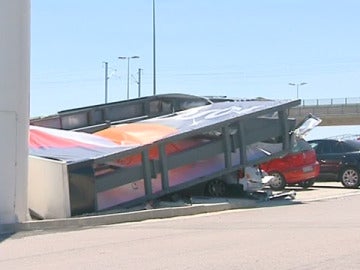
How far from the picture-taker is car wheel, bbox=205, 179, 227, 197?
17281mm

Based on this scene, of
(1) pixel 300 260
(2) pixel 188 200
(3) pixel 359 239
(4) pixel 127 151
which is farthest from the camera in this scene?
(2) pixel 188 200

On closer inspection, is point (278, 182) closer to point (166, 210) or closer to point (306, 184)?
point (306, 184)

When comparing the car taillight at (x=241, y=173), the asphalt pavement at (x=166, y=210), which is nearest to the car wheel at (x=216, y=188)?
the car taillight at (x=241, y=173)

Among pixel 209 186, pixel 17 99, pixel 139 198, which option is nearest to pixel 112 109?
pixel 209 186

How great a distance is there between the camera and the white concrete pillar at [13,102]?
11.9 meters

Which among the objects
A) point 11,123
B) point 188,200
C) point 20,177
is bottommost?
point 188,200

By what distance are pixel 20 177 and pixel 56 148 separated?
228 centimetres

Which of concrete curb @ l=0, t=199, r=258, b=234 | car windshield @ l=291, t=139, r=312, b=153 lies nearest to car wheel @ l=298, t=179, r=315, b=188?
car windshield @ l=291, t=139, r=312, b=153

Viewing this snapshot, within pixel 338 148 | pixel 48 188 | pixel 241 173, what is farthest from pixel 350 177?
pixel 48 188

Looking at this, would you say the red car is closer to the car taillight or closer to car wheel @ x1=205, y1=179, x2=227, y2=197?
the car taillight

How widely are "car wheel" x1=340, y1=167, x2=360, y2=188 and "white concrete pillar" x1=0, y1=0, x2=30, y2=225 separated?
1247cm

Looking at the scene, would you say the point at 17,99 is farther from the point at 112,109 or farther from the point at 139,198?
the point at 112,109

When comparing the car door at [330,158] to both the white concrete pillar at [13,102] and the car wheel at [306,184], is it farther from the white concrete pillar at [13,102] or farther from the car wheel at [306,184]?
the white concrete pillar at [13,102]

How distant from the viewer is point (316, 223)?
12273mm
